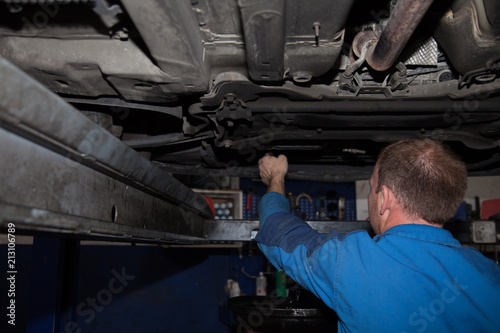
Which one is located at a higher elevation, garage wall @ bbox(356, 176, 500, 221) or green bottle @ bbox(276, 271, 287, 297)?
garage wall @ bbox(356, 176, 500, 221)

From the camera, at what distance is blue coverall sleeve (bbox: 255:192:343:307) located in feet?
3.04

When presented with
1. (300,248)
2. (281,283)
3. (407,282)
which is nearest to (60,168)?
(300,248)

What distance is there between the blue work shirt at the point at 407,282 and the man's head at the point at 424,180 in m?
0.08

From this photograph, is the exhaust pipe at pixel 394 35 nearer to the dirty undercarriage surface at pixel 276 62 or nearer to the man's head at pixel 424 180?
the dirty undercarriage surface at pixel 276 62

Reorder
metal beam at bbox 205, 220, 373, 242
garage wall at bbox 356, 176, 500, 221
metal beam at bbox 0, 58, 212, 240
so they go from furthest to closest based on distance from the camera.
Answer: garage wall at bbox 356, 176, 500, 221
metal beam at bbox 205, 220, 373, 242
metal beam at bbox 0, 58, 212, 240

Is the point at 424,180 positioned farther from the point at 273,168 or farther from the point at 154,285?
the point at 154,285

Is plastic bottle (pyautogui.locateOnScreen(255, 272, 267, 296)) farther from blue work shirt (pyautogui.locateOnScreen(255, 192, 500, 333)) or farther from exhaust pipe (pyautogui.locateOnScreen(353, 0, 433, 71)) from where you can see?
exhaust pipe (pyautogui.locateOnScreen(353, 0, 433, 71))

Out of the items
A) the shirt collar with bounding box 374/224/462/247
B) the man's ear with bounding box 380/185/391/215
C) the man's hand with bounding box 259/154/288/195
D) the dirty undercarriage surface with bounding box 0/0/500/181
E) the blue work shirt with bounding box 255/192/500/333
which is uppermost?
the dirty undercarriage surface with bounding box 0/0/500/181

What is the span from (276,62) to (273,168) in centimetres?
73

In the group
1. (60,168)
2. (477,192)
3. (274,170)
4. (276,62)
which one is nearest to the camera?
(60,168)

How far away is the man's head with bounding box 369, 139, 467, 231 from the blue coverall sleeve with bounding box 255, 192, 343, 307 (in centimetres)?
22

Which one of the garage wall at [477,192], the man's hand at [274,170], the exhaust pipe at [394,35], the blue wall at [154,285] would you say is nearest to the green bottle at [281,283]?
the blue wall at [154,285]

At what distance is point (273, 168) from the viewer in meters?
1.56

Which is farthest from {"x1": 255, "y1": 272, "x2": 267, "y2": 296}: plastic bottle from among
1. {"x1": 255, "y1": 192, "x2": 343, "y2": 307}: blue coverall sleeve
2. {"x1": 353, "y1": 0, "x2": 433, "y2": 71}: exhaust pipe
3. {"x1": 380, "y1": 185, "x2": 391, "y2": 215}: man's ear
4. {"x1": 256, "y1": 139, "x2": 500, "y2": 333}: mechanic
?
{"x1": 353, "y1": 0, "x2": 433, "y2": 71}: exhaust pipe
